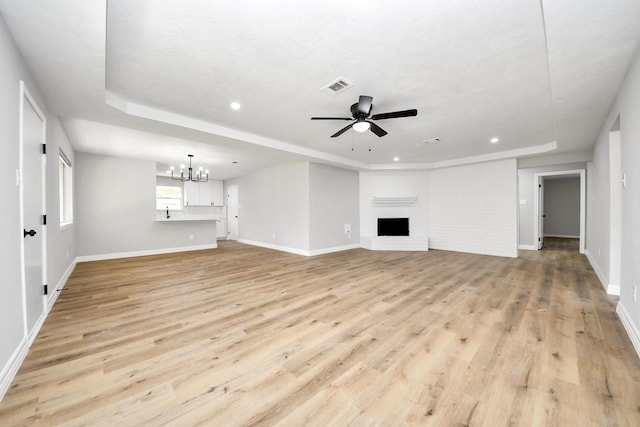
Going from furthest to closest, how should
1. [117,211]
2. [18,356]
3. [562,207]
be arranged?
[562,207] → [117,211] → [18,356]

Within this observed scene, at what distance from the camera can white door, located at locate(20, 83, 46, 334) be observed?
2.00 metres

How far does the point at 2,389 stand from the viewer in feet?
4.81

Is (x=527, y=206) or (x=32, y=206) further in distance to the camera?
(x=527, y=206)

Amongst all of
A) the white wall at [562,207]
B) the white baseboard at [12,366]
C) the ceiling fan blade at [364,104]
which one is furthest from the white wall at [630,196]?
the white wall at [562,207]

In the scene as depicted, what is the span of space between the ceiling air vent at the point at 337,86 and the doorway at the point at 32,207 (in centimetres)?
260

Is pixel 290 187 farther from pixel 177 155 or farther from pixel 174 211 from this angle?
pixel 174 211

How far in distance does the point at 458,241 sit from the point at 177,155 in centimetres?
738

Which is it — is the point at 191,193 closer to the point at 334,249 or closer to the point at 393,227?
the point at 334,249

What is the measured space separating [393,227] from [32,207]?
691cm

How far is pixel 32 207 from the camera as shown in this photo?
221 centimetres

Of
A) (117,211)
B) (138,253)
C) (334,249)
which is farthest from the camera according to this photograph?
(334,249)

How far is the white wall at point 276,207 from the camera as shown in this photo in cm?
621

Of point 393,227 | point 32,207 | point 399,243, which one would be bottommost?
point 399,243

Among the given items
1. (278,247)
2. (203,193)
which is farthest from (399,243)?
(203,193)
